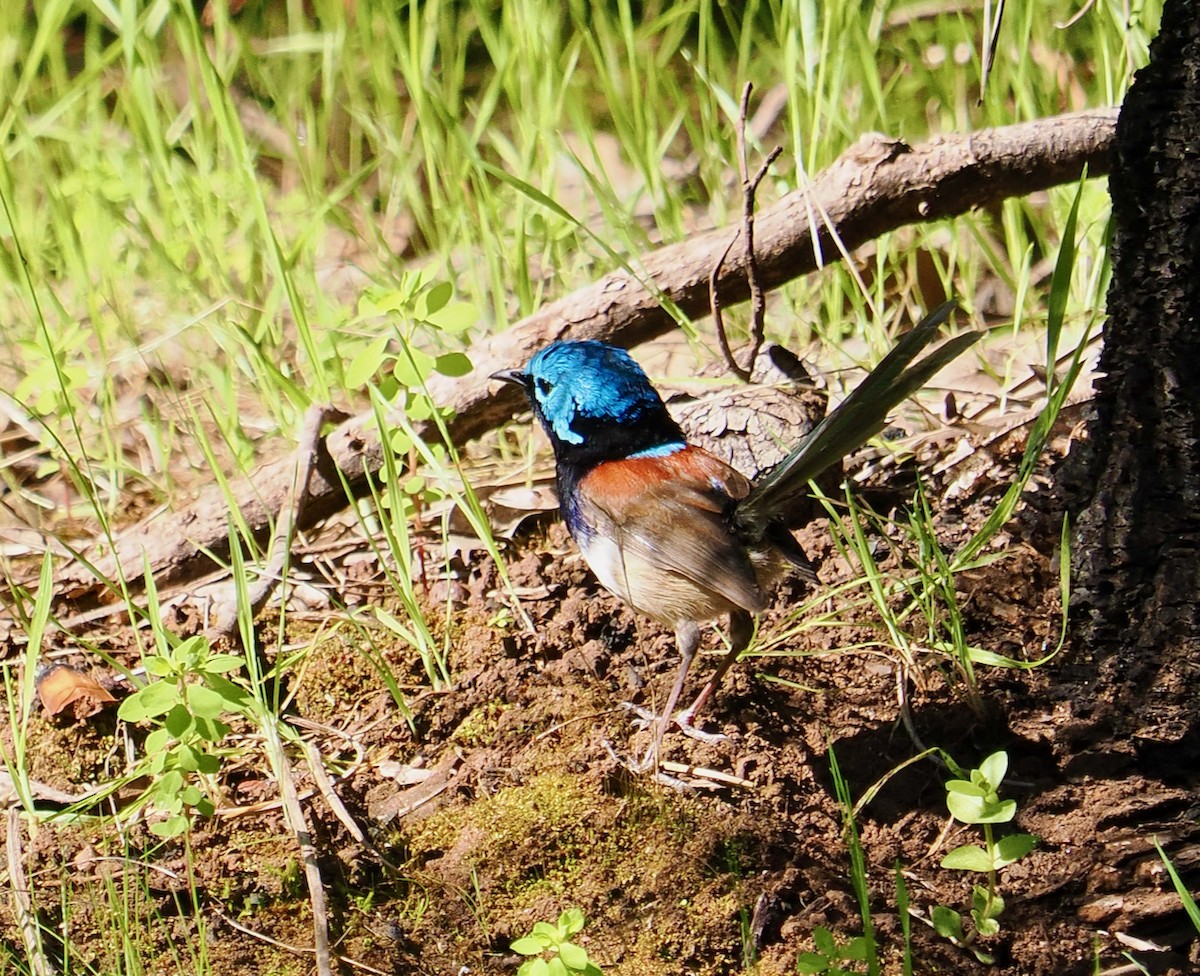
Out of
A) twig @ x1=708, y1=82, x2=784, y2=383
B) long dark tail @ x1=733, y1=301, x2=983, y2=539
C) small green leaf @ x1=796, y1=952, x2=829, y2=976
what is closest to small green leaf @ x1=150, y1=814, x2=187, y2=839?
A: small green leaf @ x1=796, y1=952, x2=829, y2=976

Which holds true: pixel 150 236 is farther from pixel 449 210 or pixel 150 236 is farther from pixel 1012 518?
pixel 1012 518

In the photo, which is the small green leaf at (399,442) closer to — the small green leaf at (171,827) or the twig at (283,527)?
the twig at (283,527)

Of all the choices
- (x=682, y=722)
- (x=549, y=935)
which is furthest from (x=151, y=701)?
(x=682, y=722)

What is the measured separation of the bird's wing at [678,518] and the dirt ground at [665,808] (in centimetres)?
23

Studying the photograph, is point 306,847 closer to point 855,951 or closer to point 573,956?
point 573,956

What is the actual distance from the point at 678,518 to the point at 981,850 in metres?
1.29

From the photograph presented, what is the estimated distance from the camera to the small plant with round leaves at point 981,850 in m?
2.48

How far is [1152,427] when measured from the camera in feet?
9.32

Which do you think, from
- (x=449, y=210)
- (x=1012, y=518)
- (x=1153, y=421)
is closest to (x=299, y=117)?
(x=449, y=210)

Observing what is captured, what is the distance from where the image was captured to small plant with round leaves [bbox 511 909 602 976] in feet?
7.56

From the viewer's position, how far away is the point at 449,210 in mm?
5070

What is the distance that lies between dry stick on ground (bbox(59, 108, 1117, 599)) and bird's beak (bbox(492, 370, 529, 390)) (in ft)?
0.37

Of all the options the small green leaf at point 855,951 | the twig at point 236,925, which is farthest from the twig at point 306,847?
the small green leaf at point 855,951

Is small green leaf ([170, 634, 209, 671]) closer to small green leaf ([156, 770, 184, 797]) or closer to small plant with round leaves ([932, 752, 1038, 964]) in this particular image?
small green leaf ([156, 770, 184, 797])
